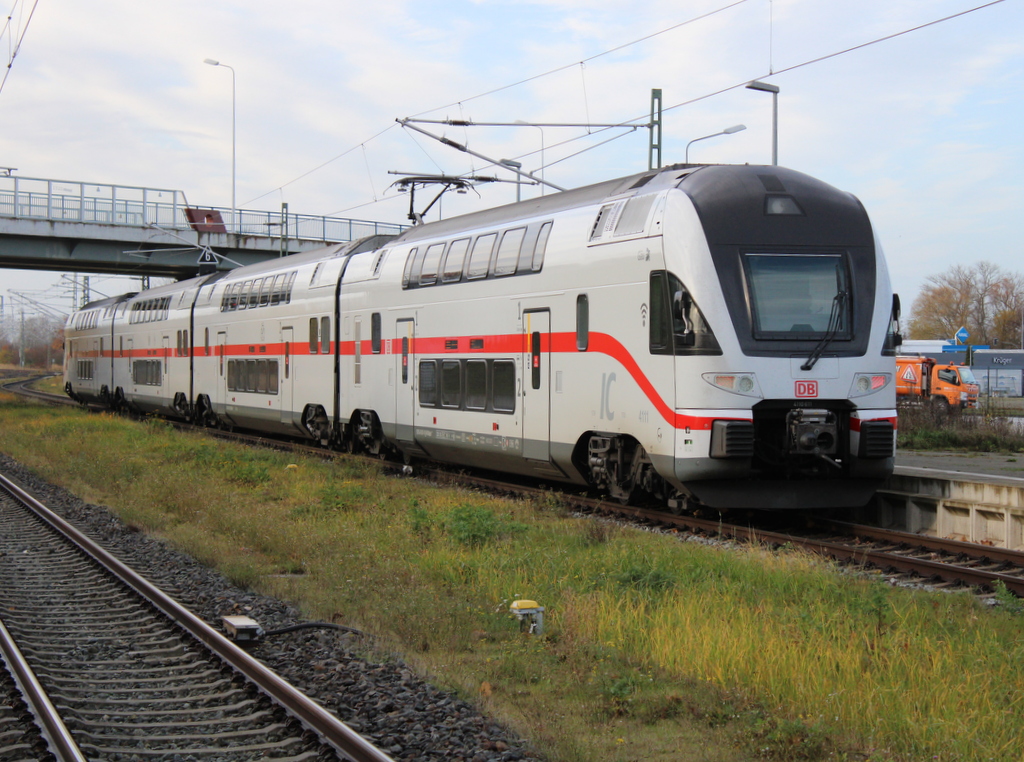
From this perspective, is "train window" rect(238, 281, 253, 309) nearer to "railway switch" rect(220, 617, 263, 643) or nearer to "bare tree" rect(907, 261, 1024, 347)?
"railway switch" rect(220, 617, 263, 643)

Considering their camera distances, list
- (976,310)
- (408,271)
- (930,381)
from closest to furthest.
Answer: (408,271) < (930,381) < (976,310)

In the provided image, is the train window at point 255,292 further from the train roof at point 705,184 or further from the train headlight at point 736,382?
the train headlight at point 736,382

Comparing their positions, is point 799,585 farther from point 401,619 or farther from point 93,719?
point 93,719

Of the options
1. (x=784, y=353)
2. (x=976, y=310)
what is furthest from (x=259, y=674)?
(x=976, y=310)

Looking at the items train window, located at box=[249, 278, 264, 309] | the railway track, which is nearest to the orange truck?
train window, located at box=[249, 278, 264, 309]

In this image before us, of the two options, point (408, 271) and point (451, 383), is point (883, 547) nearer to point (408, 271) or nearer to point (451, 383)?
point (451, 383)

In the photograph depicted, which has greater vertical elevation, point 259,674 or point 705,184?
point 705,184

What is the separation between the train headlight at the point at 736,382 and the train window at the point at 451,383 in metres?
5.33

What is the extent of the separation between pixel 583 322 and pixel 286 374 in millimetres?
11024

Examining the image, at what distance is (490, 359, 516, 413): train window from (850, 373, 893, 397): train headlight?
15.2 feet

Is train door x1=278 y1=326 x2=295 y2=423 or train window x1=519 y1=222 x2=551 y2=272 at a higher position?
train window x1=519 y1=222 x2=551 y2=272

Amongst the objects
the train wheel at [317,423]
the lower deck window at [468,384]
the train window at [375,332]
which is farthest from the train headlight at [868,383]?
the train wheel at [317,423]

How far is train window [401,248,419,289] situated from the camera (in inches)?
650

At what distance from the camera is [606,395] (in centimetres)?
1198
